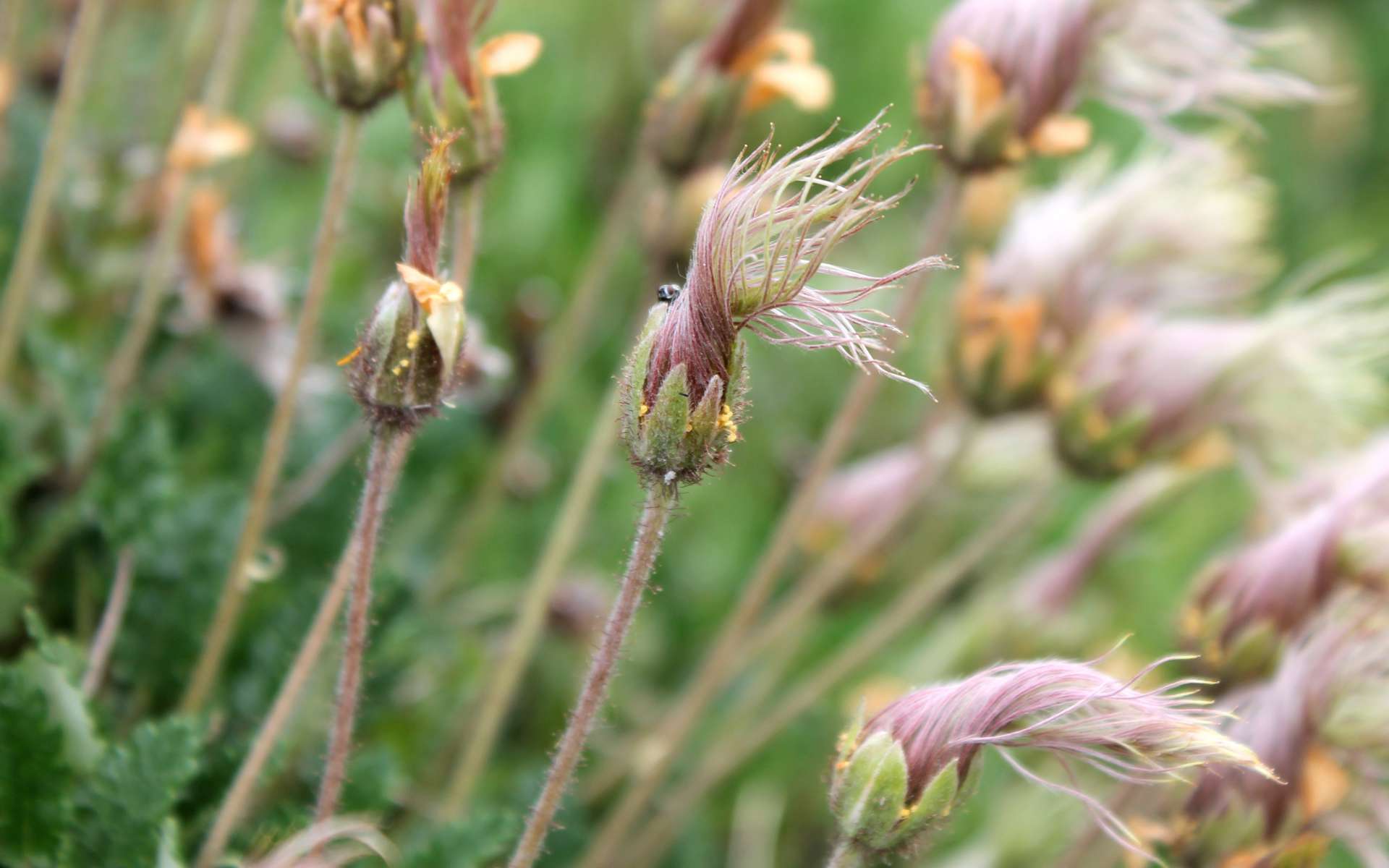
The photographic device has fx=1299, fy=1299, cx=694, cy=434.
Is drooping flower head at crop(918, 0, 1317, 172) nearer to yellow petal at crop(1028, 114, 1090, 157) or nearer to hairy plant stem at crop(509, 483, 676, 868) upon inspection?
yellow petal at crop(1028, 114, 1090, 157)

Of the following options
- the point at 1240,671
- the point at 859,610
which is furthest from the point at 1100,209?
the point at 859,610

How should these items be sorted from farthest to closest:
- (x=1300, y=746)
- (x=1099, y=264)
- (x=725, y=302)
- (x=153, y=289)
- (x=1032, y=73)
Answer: (x=1099, y=264) → (x=153, y=289) → (x=1032, y=73) → (x=1300, y=746) → (x=725, y=302)

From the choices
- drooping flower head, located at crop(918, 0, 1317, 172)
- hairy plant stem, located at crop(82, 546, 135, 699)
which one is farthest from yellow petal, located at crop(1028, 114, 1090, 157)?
hairy plant stem, located at crop(82, 546, 135, 699)

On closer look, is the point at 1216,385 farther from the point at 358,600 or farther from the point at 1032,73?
the point at 358,600

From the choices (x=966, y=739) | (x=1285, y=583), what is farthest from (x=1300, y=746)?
(x=966, y=739)

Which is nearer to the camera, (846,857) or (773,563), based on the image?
(846,857)

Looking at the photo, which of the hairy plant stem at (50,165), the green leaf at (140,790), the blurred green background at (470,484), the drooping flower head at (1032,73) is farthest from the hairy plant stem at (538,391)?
the green leaf at (140,790)
